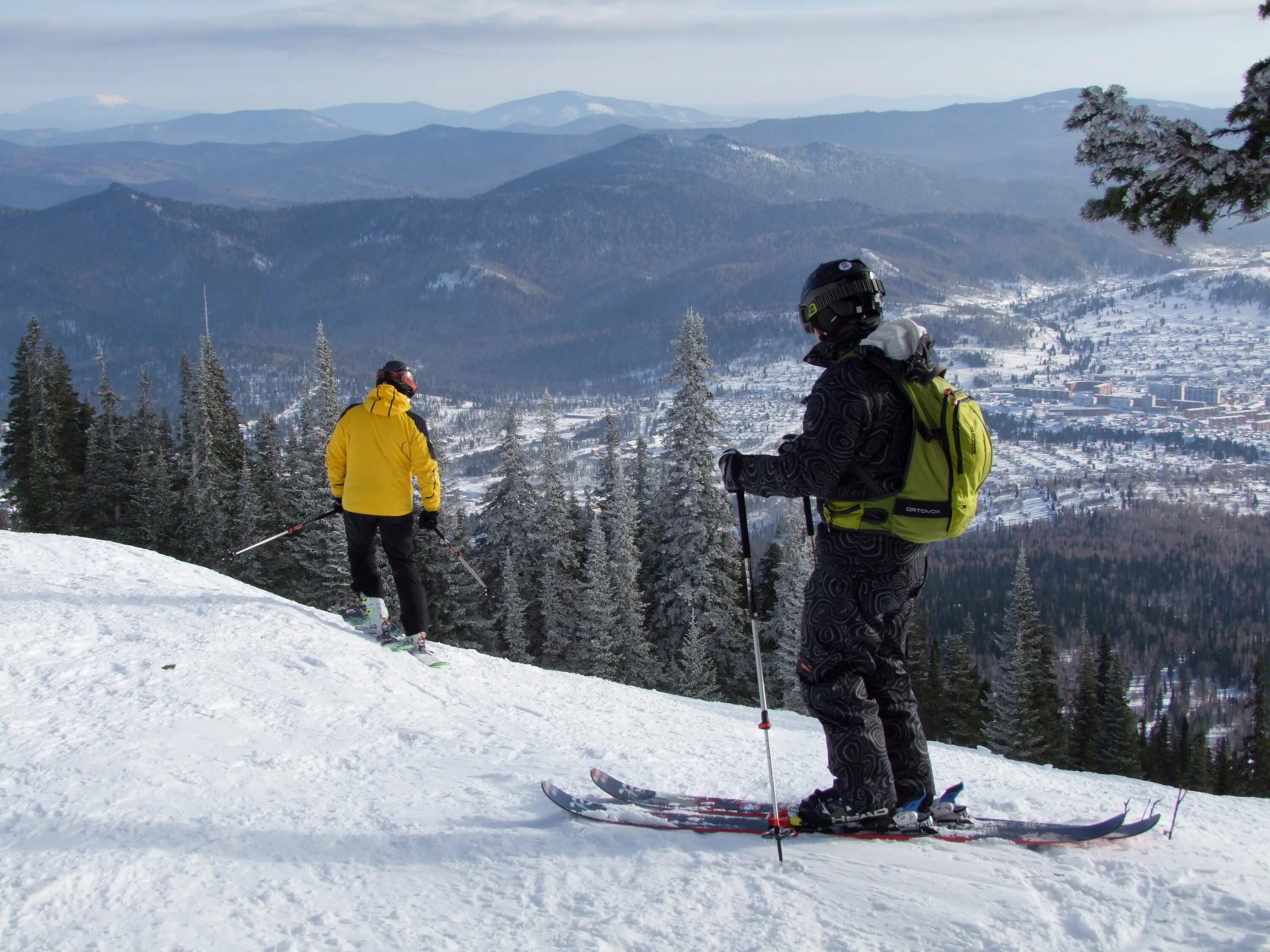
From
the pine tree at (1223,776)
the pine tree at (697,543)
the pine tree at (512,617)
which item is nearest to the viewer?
the pine tree at (697,543)

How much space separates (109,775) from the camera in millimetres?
4863

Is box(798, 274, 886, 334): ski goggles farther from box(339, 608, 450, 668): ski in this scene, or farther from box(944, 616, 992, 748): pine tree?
box(944, 616, 992, 748): pine tree

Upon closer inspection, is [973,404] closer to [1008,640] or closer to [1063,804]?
[1063,804]

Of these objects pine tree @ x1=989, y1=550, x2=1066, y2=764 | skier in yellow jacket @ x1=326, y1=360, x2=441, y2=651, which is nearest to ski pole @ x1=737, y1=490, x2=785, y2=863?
skier in yellow jacket @ x1=326, y1=360, x2=441, y2=651

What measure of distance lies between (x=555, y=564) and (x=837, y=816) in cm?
2532

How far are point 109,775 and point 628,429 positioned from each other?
575 ft

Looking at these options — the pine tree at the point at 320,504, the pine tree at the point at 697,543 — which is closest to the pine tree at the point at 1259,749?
the pine tree at the point at 697,543

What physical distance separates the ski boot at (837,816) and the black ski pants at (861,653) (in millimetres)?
35

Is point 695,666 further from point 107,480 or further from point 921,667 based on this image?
point 107,480

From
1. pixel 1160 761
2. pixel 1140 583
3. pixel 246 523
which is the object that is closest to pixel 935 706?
pixel 1160 761

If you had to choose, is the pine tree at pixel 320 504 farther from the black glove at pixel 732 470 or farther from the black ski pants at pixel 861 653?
the black ski pants at pixel 861 653

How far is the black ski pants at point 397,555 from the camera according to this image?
780cm

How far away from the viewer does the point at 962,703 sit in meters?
31.8

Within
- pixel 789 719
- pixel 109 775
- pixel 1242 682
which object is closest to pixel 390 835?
pixel 109 775
